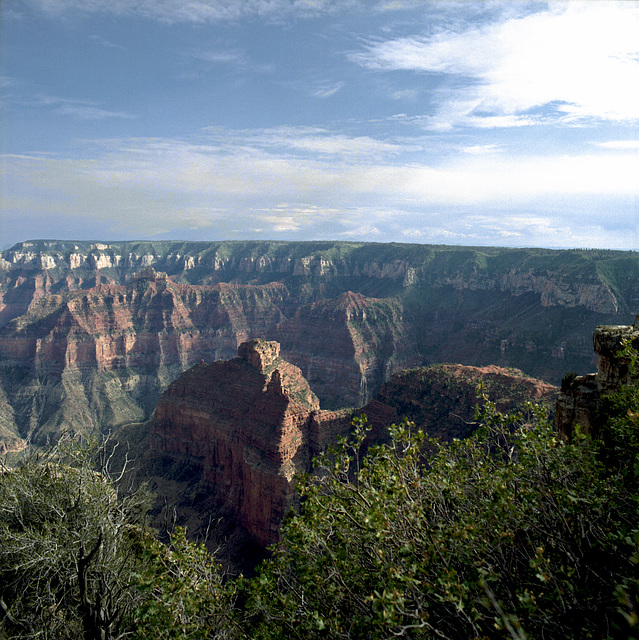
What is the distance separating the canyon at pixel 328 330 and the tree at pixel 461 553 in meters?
70.7

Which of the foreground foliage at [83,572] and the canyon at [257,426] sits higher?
the foreground foliage at [83,572]

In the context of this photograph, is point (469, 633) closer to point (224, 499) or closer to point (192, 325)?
point (224, 499)

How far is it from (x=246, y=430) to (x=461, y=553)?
4435 centimetres

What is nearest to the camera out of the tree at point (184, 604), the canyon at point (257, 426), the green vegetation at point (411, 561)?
the green vegetation at point (411, 561)

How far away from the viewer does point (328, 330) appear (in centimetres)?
11762

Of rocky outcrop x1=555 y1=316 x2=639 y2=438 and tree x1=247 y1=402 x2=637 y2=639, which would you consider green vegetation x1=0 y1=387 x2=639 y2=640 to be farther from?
rocky outcrop x1=555 y1=316 x2=639 y2=438

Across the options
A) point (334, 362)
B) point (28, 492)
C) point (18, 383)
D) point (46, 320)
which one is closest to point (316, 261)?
point (334, 362)

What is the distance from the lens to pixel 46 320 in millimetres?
115000

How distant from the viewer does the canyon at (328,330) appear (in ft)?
285

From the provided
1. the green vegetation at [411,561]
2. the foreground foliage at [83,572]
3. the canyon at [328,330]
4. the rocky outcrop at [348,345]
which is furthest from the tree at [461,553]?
the rocky outcrop at [348,345]

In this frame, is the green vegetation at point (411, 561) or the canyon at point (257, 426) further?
the canyon at point (257, 426)

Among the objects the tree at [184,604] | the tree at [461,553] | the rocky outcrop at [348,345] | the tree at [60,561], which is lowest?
the rocky outcrop at [348,345]

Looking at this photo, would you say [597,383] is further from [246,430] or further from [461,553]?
[246,430]

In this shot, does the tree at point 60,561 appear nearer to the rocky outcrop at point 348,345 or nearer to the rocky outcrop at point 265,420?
the rocky outcrop at point 265,420
